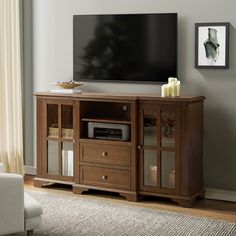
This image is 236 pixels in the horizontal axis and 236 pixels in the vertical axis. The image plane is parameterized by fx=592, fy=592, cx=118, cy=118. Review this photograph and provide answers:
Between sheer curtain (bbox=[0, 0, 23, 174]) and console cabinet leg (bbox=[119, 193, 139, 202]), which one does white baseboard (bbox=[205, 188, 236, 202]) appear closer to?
console cabinet leg (bbox=[119, 193, 139, 202])

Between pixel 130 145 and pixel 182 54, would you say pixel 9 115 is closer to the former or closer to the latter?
pixel 130 145

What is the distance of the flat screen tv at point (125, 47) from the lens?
5766 mm

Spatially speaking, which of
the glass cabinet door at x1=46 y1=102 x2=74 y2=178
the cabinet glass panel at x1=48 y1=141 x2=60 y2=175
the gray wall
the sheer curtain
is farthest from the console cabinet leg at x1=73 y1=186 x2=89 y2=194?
the gray wall

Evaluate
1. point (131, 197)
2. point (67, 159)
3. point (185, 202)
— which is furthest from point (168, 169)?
point (67, 159)

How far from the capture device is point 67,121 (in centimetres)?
600

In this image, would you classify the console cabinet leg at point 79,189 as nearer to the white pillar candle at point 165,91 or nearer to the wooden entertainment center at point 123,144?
the wooden entertainment center at point 123,144

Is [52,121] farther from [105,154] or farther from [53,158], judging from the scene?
[105,154]

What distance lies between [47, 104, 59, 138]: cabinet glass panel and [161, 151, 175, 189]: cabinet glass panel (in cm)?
122

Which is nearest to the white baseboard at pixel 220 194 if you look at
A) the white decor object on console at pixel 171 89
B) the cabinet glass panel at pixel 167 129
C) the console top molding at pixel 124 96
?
the cabinet glass panel at pixel 167 129

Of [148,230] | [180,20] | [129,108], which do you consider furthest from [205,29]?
[148,230]

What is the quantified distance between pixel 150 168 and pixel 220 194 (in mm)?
734

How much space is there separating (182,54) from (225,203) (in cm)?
149

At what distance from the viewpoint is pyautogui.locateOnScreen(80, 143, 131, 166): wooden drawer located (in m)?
5.64

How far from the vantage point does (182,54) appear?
18.9 ft
